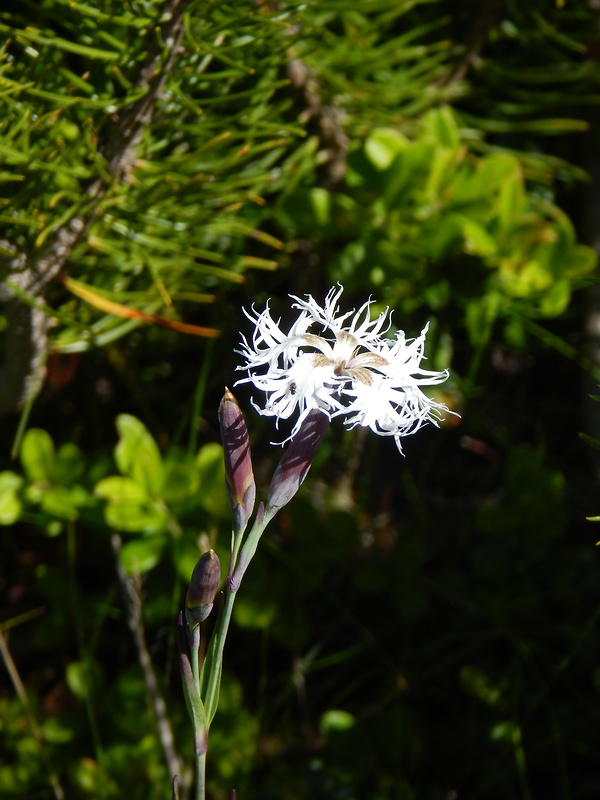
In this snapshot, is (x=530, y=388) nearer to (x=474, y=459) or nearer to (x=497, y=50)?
(x=474, y=459)

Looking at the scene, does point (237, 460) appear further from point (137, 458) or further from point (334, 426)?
point (334, 426)

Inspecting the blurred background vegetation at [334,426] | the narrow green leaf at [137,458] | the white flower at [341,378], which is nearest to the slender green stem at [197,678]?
the white flower at [341,378]

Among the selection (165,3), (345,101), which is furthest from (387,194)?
(165,3)

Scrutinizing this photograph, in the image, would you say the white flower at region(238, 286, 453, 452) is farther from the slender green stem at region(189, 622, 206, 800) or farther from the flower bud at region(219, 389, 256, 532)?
the slender green stem at region(189, 622, 206, 800)

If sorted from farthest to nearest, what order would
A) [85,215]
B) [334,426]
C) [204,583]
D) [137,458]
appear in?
[334,426] < [137,458] < [85,215] < [204,583]

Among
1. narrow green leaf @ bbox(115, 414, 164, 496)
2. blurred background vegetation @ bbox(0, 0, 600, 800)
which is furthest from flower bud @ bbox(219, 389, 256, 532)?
narrow green leaf @ bbox(115, 414, 164, 496)

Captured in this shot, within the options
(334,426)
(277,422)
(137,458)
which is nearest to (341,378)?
(277,422)
